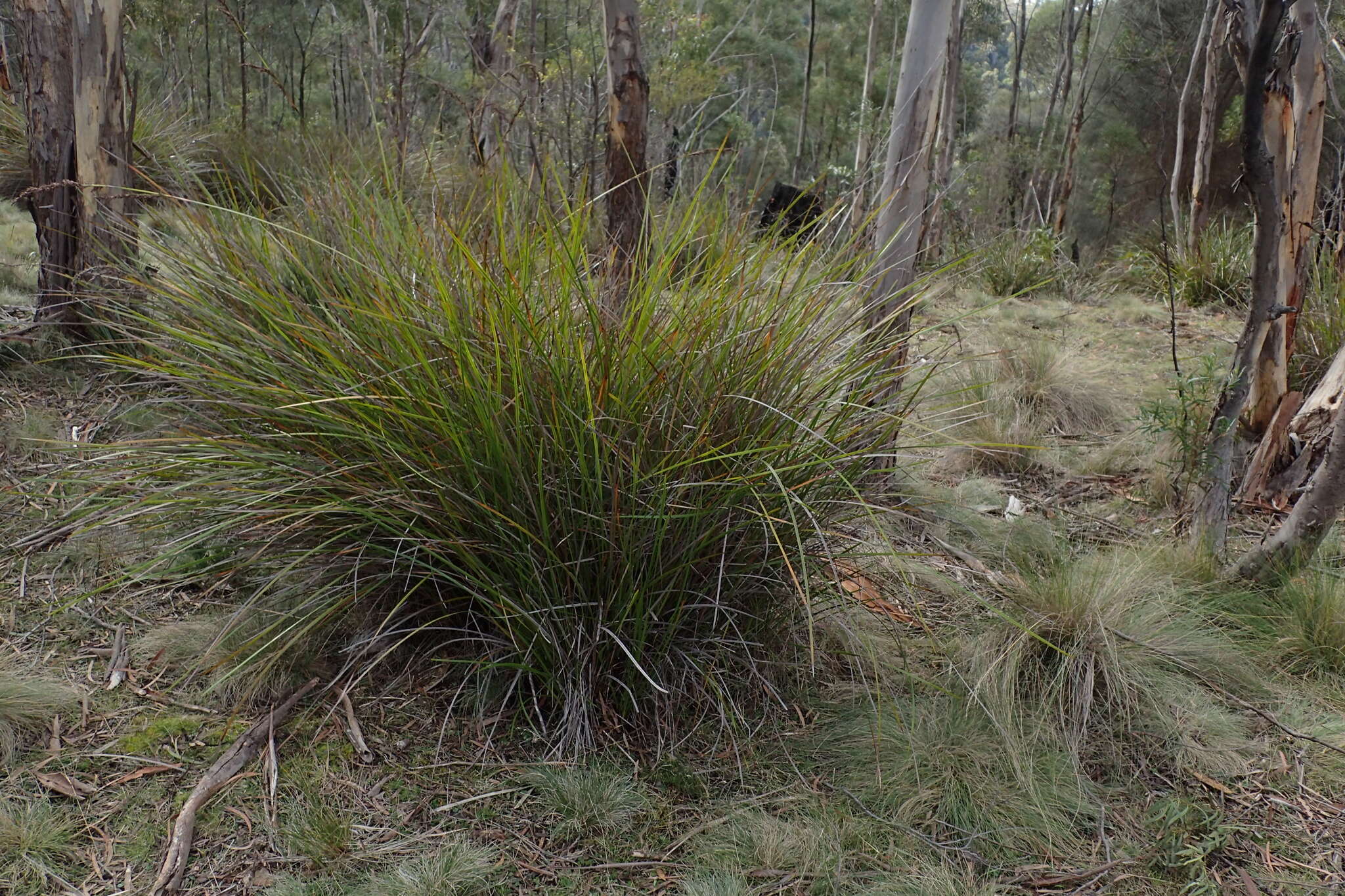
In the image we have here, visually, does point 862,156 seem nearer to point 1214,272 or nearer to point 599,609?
point 1214,272

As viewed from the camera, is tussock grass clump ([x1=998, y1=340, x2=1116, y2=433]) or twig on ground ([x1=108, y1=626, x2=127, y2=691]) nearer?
twig on ground ([x1=108, y1=626, x2=127, y2=691])

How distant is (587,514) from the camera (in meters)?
2.22

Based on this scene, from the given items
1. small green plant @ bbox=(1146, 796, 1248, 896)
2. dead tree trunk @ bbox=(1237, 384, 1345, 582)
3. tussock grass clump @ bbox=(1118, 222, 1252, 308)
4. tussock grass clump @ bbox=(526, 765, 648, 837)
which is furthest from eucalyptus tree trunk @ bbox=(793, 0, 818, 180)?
tussock grass clump @ bbox=(526, 765, 648, 837)

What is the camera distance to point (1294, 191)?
478 centimetres

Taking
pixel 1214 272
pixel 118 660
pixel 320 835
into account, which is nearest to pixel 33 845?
pixel 320 835

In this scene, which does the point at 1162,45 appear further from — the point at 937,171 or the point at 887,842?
the point at 887,842

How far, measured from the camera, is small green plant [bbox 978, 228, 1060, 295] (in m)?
8.53

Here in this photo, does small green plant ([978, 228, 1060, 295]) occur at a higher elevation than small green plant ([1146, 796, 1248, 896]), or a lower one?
higher

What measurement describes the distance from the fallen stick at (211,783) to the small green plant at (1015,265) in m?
7.37

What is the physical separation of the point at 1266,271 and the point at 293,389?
3.10 m

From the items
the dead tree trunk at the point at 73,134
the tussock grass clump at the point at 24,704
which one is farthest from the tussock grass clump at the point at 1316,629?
the dead tree trunk at the point at 73,134

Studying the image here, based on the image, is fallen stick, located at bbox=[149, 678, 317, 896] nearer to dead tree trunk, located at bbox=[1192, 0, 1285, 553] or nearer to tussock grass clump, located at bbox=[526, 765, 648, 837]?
tussock grass clump, located at bbox=[526, 765, 648, 837]

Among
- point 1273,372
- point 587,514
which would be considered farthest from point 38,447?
point 1273,372

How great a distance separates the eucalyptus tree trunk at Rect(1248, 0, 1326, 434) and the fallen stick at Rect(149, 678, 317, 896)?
401cm
